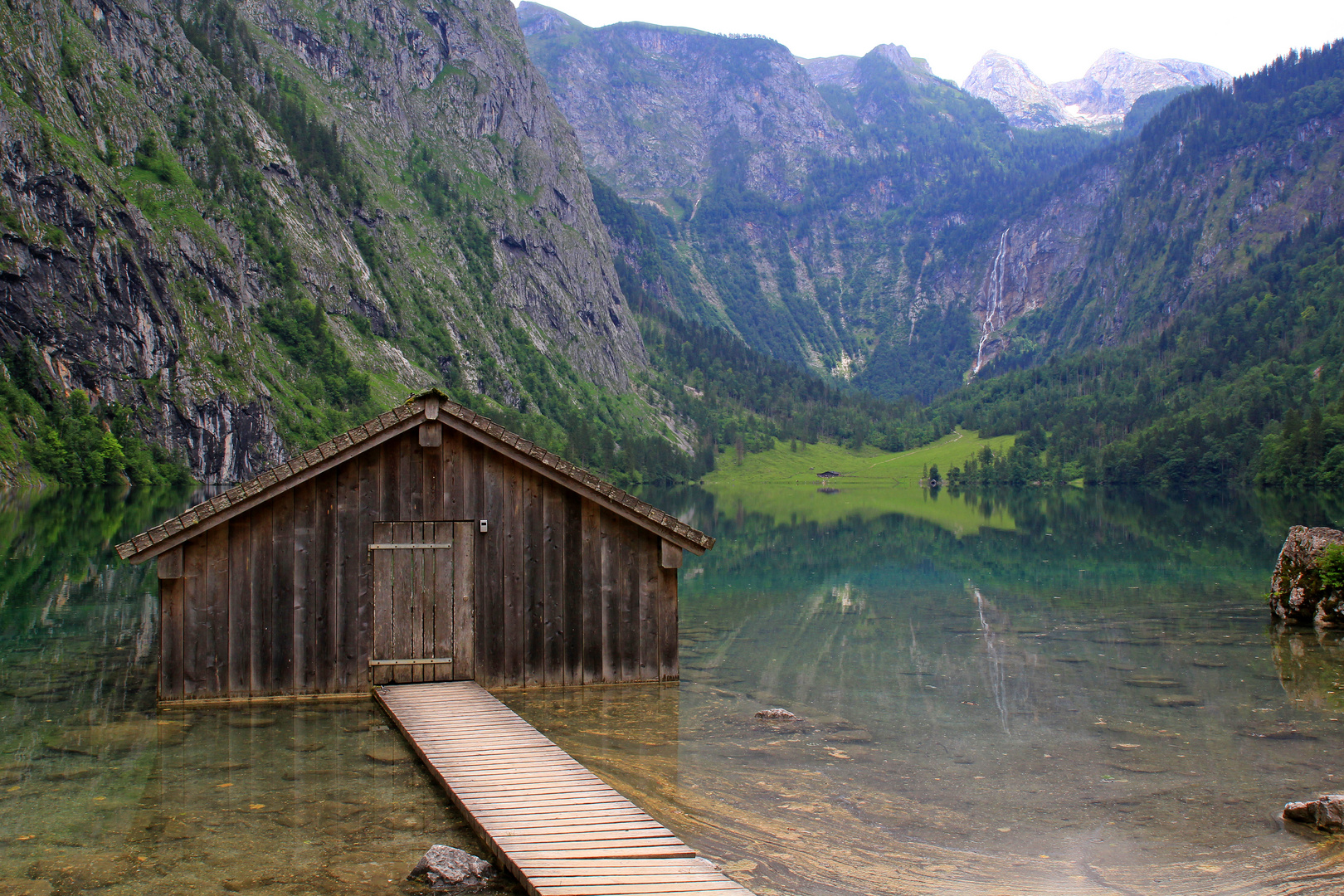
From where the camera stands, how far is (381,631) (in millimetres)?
17906

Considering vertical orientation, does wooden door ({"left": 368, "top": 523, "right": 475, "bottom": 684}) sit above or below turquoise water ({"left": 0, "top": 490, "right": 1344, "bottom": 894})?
above

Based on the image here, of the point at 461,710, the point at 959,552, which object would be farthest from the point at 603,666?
the point at 959,552

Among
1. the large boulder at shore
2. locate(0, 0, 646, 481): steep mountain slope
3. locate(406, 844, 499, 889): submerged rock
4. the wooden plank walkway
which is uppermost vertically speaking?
locate(0, 0, 646, 481): steep mountain slope

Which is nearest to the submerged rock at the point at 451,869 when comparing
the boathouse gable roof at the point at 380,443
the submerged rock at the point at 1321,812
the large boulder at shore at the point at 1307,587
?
the boathouse gable roof at the point at 380,443

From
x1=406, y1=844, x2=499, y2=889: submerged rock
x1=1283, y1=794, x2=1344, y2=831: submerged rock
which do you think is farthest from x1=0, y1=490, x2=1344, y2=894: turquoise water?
x1=1283, y1=794, x2=1344, y2=831: submerged rock

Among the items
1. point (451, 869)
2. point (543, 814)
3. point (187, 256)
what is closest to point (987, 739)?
point (543, 814)

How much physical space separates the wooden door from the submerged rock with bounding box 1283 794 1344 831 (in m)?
12.8

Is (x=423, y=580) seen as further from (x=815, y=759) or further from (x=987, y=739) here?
(x=987, y=739)

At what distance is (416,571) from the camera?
18.1 metres

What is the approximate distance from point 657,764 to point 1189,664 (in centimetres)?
1472

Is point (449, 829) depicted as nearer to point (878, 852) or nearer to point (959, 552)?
point (878, 852)

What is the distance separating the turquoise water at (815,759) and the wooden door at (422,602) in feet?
4.30

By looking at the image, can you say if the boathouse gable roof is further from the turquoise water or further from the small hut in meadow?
the turquoise water

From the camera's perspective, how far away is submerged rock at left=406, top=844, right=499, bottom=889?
9.62 metres
